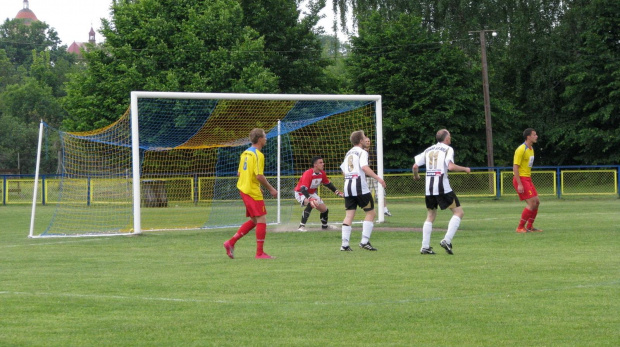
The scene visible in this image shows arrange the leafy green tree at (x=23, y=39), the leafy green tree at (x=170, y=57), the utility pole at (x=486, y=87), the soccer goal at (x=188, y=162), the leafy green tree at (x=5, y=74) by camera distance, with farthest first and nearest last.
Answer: the leafy green tree at (x=23, y=39) < the leafy green tree at (x=5, y=74) < the leafy green tree at (x=170, y=57) < the utility pole at (x=486, y=87) < the soccer goal at (x=188, y=162)

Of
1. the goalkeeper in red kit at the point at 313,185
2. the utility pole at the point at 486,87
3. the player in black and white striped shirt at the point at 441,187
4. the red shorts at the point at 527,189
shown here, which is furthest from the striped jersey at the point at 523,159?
the utility pole at the point at 486,87

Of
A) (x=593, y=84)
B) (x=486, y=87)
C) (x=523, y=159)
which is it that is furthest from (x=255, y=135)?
(x=593, y=84)

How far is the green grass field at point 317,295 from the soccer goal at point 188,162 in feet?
30.5

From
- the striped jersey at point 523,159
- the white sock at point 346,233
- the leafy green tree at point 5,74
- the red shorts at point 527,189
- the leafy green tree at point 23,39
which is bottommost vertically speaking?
the white sock at point 346,233

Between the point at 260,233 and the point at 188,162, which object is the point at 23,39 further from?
the point at 260,233

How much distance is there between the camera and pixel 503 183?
35969 mm

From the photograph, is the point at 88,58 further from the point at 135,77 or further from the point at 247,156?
the point at 247,156

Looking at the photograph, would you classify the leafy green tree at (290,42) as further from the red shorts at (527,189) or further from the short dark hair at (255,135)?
the short dark hair at (255,135)

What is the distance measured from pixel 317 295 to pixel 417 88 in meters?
35.8

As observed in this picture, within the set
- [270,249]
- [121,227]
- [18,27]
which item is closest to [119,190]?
[121,227]

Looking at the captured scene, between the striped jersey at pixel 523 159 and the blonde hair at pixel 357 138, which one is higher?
the blonde hair at pixel 357 138

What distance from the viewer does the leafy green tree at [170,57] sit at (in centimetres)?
4100

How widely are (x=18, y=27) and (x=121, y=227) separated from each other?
12404 centimetres

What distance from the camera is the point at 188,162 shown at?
35031 millimetres
